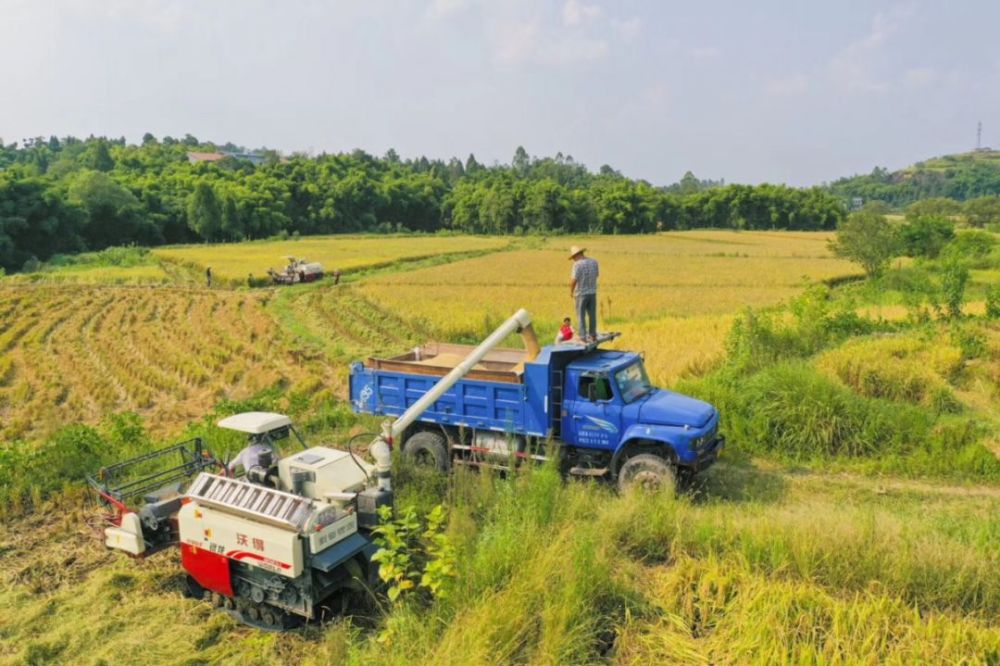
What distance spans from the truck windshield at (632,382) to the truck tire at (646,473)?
0.91 meters

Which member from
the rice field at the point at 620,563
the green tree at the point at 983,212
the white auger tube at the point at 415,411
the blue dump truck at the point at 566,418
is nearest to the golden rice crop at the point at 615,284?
the rice field at the point at 620,563

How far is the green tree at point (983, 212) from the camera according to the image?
239 feet

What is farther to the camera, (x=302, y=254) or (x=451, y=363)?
(x=302, y=254)

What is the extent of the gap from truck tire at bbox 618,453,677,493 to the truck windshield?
91 centimetres

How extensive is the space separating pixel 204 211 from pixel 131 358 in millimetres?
52922

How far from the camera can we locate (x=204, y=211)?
69.1 metres

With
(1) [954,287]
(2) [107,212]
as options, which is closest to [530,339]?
(1) [954,287]

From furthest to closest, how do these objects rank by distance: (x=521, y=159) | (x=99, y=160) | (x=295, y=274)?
(x=521, y=159)
(x=99, y=160)
(x=295, y=274)

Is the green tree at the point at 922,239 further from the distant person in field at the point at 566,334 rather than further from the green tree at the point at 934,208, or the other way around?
the distant person in field at the point at 566,334

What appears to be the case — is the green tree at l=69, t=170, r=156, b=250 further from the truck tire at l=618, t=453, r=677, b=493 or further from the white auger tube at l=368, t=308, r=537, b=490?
the truck tire at l=618, t=453, r=677, b=493

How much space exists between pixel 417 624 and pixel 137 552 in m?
4.07

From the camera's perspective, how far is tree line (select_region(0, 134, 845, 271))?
61.1 m

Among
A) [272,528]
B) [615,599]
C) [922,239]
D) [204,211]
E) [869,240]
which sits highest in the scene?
[204,211]

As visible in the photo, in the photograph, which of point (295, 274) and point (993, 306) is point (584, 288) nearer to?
point (993, 306)
